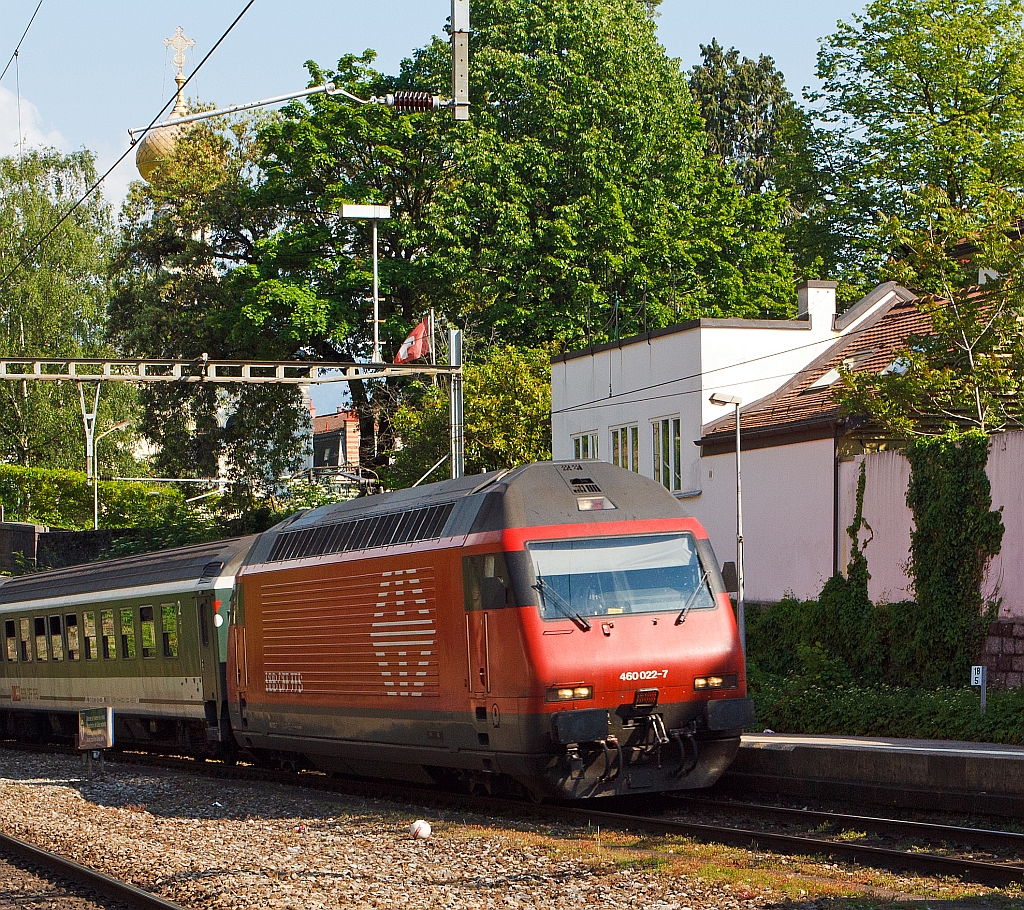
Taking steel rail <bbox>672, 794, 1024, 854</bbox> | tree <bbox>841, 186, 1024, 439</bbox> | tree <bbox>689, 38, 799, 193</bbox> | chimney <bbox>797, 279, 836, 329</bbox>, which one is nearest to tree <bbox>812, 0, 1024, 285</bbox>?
chimney <bbox>797, 279, 836, 329</bbox>

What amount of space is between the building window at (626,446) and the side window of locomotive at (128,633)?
13.3 m

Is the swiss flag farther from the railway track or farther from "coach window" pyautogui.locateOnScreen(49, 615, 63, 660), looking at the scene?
the railway track

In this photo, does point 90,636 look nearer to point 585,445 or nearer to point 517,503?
point 517,503

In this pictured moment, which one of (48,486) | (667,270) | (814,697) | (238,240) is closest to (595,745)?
(814,697)

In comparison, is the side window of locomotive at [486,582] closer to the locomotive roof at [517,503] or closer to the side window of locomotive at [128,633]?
the locomotive roof at [517,503]

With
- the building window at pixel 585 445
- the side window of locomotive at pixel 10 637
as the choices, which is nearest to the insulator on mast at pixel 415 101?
the side window of locomotive at pixel 10 637

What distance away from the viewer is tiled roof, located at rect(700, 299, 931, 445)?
93.1 ft

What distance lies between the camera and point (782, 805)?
1411 centimetres

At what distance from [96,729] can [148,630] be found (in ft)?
13.3

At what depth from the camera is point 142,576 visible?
23938 mm

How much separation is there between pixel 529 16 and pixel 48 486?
85.9 feet

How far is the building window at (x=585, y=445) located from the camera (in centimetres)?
3550

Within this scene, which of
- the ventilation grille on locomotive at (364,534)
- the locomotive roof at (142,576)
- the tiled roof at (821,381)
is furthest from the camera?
the tiled roof at (821,381)

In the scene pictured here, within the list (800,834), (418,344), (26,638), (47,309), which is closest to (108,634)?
(26,638)
